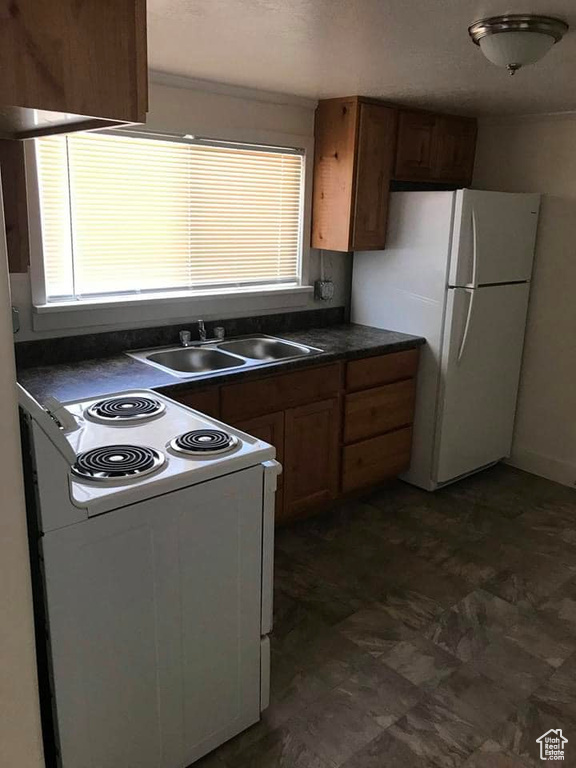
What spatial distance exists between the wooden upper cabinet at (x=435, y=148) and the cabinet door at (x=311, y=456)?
146cm

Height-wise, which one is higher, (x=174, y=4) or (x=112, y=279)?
(x=174, y=4)

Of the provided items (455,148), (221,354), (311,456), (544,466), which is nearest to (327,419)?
(311,456)

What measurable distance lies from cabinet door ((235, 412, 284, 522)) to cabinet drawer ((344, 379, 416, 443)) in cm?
45

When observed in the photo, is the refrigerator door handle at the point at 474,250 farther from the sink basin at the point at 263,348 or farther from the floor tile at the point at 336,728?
the floor tile at the point at 336,728

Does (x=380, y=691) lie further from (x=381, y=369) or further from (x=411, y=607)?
(x=381, y=369)

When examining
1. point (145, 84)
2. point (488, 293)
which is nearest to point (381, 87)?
point (488, 293)

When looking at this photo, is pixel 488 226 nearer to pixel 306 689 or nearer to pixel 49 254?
pixel 49 254

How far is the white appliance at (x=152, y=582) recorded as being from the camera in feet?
4.88

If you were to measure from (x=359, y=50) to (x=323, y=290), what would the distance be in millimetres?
1659

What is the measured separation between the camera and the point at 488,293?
141 inches

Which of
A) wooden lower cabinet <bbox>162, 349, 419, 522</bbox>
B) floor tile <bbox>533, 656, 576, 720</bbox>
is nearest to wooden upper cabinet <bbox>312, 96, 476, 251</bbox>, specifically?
wooden lower cabinet <bbox>162, 349, 419, 522</bbox>

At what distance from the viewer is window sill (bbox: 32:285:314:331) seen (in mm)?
2883

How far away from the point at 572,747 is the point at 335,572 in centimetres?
117

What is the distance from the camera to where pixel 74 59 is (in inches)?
46.0
